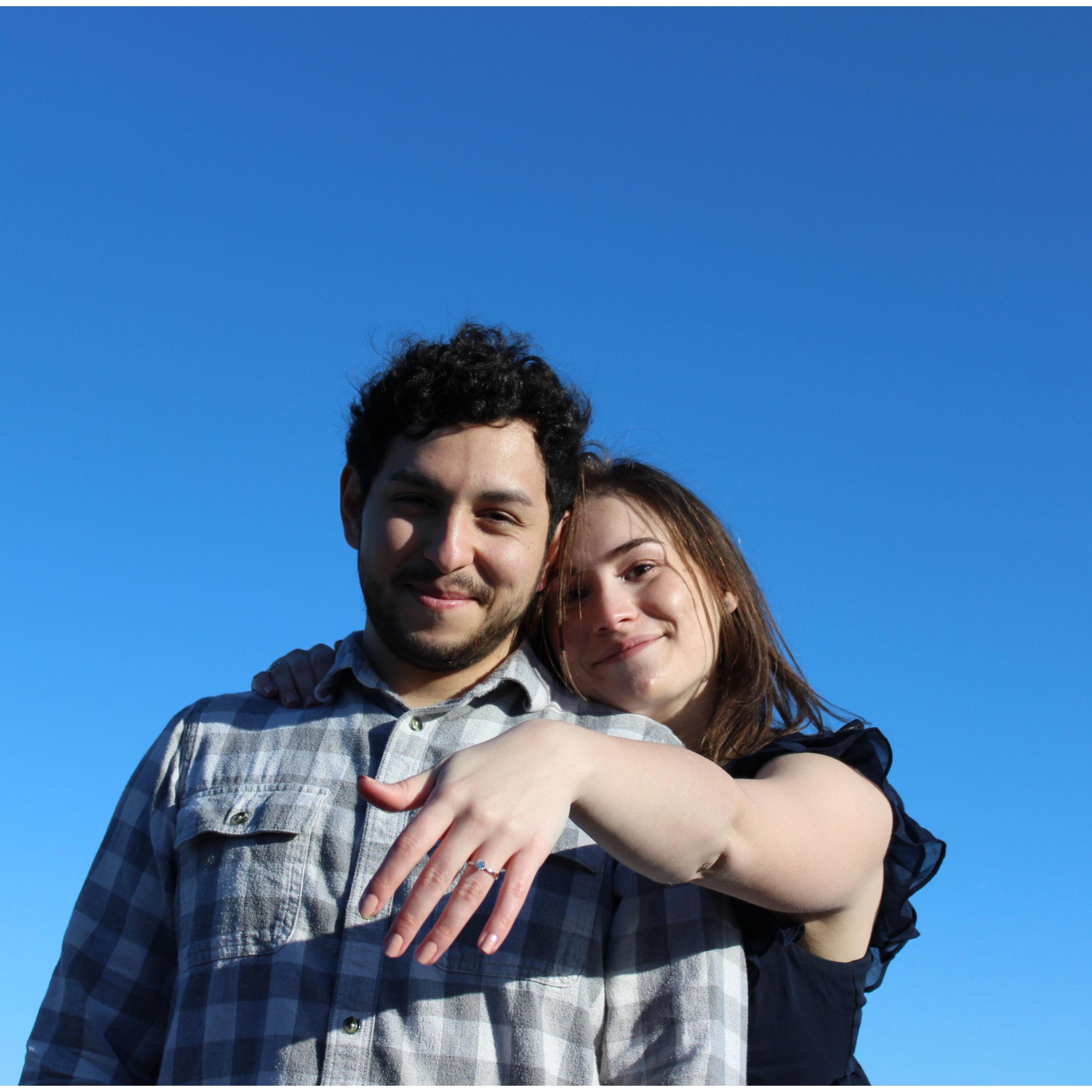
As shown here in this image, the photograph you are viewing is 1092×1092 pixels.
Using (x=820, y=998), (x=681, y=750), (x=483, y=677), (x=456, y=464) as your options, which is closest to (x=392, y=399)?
(x=456, y=464)

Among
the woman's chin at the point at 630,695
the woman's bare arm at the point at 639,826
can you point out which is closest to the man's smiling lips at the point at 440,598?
the woman's chin at the point at 630,695

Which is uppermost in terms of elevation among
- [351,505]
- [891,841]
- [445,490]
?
[351,505]

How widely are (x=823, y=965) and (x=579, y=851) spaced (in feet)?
2.58

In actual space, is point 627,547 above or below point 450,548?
above

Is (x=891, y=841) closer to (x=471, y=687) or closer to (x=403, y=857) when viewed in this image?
(x=471, y=687)

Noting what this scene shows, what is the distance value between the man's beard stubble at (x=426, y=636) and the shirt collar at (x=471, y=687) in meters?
0.09

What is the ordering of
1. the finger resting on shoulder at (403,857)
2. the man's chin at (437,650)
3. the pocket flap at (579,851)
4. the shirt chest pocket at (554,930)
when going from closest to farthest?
the finger resting on shoulder at (403,857) → the shirt chest pocket at (554,930) → the pocket flap at (579,851) → the man's chin at (437,650)

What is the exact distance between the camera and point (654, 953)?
2932 mm

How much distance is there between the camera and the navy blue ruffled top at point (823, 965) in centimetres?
308

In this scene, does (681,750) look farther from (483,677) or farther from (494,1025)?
(483,677)

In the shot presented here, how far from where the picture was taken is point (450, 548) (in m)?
3.33

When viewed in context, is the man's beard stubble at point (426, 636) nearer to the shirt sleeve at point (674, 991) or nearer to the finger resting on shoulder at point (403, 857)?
the shirt sleeve at point (674, 991)

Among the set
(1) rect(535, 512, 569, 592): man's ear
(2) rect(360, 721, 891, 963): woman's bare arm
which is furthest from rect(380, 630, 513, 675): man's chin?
(2) rect(360, 721, 891, 963): woman's bare arm

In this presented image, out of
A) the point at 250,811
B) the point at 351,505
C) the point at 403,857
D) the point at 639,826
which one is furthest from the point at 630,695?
the point at 403,857
